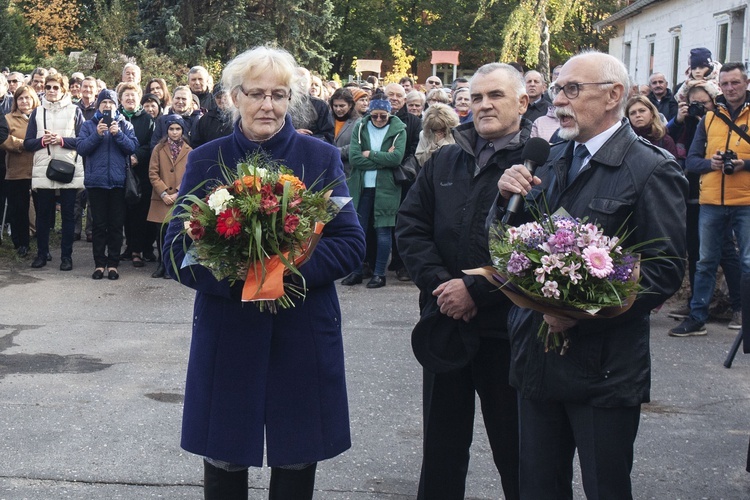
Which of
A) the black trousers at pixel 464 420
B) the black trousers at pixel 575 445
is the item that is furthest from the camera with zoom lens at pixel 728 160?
the black trousers at pixel 575 445

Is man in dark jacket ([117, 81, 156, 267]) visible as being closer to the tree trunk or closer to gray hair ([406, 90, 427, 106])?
gray hair ([406, 90, 427, 106])

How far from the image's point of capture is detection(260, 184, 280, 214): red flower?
347 centimetres

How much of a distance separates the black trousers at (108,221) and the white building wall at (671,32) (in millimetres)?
17228

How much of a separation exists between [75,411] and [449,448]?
3003 mm

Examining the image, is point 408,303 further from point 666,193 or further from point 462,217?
point 666,193

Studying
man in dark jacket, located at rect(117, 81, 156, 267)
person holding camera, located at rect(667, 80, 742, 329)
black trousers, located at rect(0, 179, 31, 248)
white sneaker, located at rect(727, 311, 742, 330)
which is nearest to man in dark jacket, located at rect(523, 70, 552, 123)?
person holding camera, located at rect(667, 80, 742, 329)

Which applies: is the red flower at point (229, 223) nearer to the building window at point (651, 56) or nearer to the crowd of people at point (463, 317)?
the crowd of people at point (463, 317)

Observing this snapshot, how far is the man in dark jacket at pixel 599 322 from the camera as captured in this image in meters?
3.52

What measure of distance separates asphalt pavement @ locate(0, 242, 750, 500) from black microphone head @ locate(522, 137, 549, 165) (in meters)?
2.06

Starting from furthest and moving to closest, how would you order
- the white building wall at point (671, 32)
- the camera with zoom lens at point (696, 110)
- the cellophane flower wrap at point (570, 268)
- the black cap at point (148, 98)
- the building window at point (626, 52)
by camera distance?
the building window at point (626, 52) < the white building wall at point (671, 32) < the black cap at point (148, 98) < the camera with zoom lens at point (696, 110) < the cellophane flower wrap at point (570, 268)

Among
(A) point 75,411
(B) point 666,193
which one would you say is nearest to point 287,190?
(B) point 666,193

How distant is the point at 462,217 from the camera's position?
4.35 m

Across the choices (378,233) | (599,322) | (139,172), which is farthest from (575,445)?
(139,172)

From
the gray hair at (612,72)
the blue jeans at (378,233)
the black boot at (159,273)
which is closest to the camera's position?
the gray hair at (612,72)
